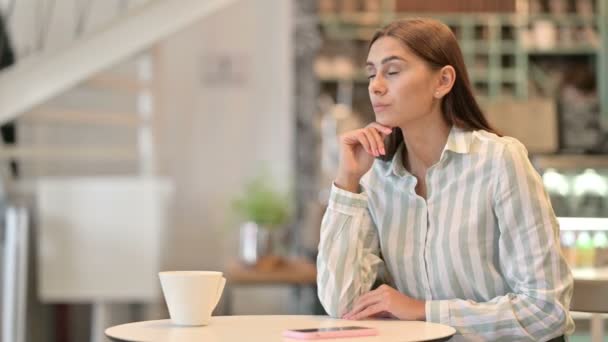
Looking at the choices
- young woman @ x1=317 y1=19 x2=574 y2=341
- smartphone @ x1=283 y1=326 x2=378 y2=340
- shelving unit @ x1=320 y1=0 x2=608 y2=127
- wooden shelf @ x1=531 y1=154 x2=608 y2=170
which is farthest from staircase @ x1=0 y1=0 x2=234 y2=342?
smartphone @ x1=283 y1=326 x2=378 y2=340

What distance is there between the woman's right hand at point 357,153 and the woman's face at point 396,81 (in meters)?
0.03

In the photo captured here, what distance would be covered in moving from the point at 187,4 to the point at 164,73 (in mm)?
1743

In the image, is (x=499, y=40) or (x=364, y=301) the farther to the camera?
(x=499, y=40)

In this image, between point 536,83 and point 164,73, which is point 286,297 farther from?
point 536,83

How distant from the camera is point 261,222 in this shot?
574 cm

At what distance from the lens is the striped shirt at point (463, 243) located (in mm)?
1772

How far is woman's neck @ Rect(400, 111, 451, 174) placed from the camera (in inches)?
77.2

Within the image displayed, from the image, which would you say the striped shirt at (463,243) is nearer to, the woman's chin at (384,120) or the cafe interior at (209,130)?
the woman's chin at (384,120)

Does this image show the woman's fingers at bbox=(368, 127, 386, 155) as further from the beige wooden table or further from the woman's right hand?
the beige wooden table

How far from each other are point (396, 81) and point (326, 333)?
57 cm

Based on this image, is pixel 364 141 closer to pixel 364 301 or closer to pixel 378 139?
pixel 378 139

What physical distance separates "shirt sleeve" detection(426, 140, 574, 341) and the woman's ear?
0.21 metres

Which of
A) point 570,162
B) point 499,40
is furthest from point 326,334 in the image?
point 499,40

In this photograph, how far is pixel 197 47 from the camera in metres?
6.92
